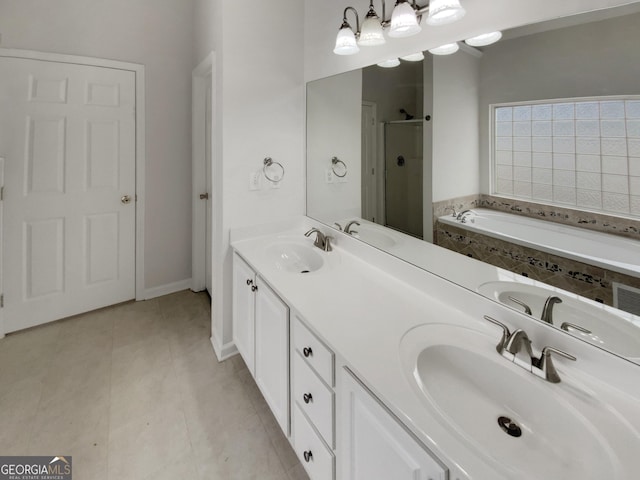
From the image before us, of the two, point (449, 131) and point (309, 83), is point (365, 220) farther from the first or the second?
point (309, 83)

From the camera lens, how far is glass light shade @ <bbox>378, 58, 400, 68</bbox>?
1414mm

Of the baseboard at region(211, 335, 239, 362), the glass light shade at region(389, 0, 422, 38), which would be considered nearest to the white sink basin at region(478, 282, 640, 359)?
the glass light shade at region(389, 0, 422, 38)

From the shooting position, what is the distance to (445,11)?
3.48 feet

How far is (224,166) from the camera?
189 centimetres

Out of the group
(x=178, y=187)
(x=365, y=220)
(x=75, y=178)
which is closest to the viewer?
(x=365, y=220)

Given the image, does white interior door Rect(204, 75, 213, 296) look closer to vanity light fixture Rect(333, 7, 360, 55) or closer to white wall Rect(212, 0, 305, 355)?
white wall Rect(212, 0, 305, 355)

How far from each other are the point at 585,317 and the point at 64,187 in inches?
127

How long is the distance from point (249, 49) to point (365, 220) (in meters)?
1.28

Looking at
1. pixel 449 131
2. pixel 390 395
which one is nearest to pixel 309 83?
pixel 449 131

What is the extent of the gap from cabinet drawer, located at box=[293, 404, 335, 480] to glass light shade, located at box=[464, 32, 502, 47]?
4.90 feet

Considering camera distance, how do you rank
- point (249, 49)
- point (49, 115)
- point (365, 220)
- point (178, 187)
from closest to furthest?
point (365, 220) < point (249, 49) < point (49, 115) < point (178, 187)

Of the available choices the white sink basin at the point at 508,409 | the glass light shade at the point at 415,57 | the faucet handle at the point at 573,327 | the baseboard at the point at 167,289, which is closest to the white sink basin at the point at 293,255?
the white sink basin at the point at 508,409

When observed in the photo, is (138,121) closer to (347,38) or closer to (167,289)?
(167,289)

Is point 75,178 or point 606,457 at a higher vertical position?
point 75,178
